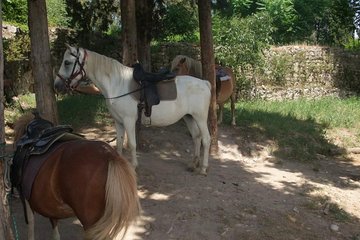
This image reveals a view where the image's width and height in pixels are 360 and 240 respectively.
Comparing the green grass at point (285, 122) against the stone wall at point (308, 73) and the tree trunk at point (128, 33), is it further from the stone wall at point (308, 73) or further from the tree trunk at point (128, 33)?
the stone wall at point (308, 73)

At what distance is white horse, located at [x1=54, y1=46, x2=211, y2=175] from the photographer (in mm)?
6016

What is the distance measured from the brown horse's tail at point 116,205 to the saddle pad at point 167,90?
3424 mm

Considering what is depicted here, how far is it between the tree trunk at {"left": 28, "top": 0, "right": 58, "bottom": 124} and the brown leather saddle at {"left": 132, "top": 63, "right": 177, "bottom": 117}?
1.27 m

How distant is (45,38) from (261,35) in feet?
35.3

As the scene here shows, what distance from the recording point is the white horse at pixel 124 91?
6.02 metres

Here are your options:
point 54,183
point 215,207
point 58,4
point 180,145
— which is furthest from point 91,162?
point 58,4

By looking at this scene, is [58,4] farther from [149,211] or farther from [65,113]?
[149,211]

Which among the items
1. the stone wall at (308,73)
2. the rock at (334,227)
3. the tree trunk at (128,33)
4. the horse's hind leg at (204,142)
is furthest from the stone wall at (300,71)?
the rock at (334,227)

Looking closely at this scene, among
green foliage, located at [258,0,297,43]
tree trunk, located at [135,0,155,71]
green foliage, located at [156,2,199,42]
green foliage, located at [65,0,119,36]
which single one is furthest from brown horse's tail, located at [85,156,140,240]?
green foliage, located at [258,0,297,43]

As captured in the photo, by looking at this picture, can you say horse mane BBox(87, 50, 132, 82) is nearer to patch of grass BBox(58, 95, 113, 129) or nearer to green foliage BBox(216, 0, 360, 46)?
patch of grass BBox(58, 95, 113, 129)

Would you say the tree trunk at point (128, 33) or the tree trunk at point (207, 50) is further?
the tree trunk at point (207, 50)

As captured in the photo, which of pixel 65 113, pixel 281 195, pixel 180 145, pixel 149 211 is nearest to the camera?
pixel 149 211

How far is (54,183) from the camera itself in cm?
335

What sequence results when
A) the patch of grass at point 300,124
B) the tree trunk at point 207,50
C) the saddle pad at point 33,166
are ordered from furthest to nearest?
the patch of grass at point 300,124 → the tree trunk at point 207,50 → the saddle pad at point 33,166
